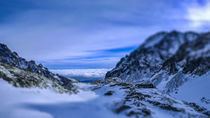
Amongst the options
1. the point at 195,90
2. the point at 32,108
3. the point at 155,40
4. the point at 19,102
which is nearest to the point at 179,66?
the point at 195,90

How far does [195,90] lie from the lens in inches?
2413

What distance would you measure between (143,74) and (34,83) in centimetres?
11560

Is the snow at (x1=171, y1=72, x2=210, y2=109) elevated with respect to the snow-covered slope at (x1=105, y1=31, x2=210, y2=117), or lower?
lower

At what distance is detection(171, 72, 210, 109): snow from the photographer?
181ft

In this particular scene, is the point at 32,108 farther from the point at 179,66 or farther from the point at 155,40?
the point at 179,66

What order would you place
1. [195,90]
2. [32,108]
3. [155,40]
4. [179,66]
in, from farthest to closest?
[179,66] → [195,90] → [32,108] → [155,40]

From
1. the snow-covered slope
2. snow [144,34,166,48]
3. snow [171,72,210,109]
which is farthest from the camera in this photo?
snow [171,72,210,109]

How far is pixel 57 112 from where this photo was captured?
919 inches

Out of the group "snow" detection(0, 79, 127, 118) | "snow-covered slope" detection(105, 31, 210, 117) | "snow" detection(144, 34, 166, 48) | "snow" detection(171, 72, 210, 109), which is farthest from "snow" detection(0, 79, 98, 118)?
"snow" detection(171, 72, 210, 109)

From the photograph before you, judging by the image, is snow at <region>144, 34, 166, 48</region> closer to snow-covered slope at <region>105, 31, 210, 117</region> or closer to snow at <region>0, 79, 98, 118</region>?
snow-covered slope at <region>105, 31, 210, 117</region>

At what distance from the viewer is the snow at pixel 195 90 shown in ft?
181

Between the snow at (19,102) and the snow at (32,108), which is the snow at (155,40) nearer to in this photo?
the snow at (32,108)

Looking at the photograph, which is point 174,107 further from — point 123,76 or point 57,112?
point 123,76

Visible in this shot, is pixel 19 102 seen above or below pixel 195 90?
above
